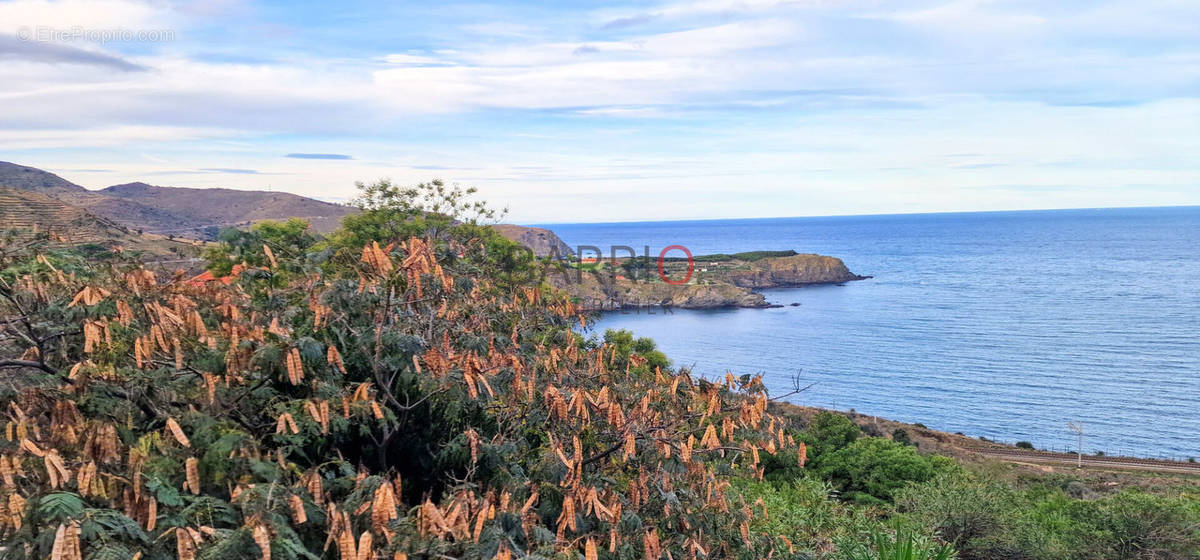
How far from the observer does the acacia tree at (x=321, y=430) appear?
5.76m

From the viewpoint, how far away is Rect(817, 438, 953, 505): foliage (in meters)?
27.6

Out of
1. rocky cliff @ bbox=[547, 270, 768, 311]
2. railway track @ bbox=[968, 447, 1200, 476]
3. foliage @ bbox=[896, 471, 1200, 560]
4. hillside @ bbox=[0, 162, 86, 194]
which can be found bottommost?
railway track @ bbox=[968, 447, 1200, 476]

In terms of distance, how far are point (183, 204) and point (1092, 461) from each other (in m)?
143

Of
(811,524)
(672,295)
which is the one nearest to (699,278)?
(672,295)

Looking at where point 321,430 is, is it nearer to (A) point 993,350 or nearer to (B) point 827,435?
(B) point 827,435

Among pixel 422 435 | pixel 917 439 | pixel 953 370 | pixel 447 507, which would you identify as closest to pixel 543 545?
pixel 447 507

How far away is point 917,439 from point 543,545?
44.4 m

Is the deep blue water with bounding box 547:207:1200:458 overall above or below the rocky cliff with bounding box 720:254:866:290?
below

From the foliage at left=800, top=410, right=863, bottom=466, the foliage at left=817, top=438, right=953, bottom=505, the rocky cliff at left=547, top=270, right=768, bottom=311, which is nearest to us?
the foliage at left=817, top=438, right=953, bottom=505

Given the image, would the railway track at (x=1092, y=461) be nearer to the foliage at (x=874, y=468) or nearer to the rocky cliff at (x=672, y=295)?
the foliage at (x=874, y=468)

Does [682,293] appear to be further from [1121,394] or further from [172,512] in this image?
[172,512]

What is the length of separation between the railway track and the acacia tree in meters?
41.6

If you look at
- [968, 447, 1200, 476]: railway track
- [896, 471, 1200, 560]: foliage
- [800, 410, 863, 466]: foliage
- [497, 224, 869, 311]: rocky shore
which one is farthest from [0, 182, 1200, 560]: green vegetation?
[497, 224, 869, 311]: rocky shore

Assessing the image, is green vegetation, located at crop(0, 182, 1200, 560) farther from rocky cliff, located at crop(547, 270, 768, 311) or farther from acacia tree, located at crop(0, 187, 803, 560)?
rocky cliff, located at crop(547, 270, 768, 311)
